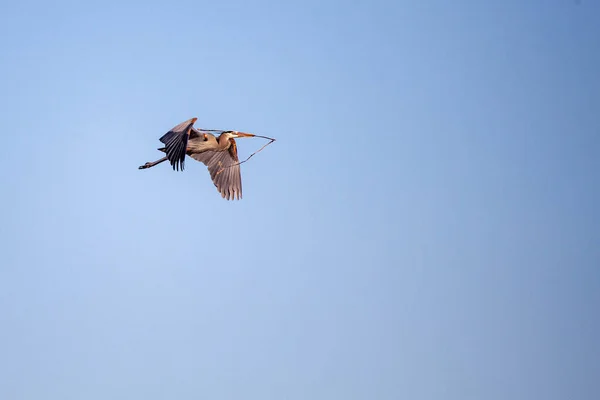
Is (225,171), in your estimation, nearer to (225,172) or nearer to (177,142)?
(225,172)

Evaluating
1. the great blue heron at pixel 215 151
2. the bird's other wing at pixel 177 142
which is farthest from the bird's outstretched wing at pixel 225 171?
the bird's other wing at pixel 177 142

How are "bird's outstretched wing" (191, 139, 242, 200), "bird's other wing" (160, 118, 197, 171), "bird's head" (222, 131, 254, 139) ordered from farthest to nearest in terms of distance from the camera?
"bird's outstretched wing" (191, 139, 242, 200) → "bird's head" (222, 131, 254, 139) → "bird's other wing" (160, 118, 197, 171)

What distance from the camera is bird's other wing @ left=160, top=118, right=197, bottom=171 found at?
2355cm

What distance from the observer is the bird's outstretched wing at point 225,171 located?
89.9ft

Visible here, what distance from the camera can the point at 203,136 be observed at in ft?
86.3

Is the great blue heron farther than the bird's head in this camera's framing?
No

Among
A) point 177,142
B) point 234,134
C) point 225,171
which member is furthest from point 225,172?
point 177,142

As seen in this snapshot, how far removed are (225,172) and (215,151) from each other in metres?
0.86

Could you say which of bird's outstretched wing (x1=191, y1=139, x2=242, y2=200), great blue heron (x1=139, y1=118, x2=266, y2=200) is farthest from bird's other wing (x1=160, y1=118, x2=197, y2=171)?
bird's outstretched wing (x1=191, y1=139, x2=242, y2=200)

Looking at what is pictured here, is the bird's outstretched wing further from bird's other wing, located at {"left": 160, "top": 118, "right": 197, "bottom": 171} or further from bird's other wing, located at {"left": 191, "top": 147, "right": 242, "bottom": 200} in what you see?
bird's other wing, located at {"left": 160, "top": 118, "right": 197, "bottom": 171}

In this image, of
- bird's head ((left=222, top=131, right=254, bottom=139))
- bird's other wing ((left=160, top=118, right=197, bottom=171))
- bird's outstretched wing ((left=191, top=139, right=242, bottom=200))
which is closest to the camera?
bird's other wing ((left=160, top=118, right=197, bottom=171))

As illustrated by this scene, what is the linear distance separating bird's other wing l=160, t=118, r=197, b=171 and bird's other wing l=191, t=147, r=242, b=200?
235cm

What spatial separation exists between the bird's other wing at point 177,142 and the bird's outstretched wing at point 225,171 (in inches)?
92.2

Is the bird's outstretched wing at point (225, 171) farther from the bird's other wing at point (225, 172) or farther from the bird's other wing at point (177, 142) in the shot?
the bird's other wing at point (177, 142)
